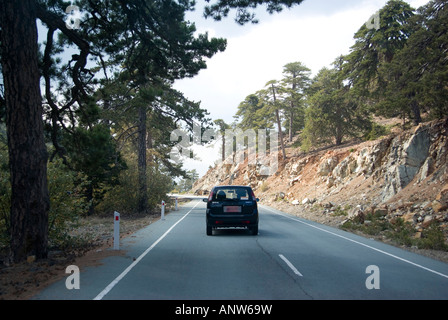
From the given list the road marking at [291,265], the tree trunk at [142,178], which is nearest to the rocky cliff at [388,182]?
the road marking at [291,265]

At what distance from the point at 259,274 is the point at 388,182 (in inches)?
658

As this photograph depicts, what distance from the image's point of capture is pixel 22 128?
7656mm

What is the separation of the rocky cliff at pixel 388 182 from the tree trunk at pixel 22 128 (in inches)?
500

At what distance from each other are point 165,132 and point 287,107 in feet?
83.8

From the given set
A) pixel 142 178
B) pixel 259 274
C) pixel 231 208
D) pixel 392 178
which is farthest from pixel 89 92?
pixel 392 178

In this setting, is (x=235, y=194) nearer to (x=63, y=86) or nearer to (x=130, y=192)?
(x=63, y=86)

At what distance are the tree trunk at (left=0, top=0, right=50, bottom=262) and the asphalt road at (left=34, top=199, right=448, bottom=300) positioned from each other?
188 centimetres

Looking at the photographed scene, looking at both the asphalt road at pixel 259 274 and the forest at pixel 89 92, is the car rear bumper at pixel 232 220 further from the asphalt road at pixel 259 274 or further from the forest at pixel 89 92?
the forest at pixel 89 92

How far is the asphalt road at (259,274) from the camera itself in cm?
545

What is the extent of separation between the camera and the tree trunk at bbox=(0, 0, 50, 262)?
25.1 ft

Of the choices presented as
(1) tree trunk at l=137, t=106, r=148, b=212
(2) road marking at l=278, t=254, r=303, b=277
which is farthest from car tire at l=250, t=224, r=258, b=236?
(1) tree trunk at l=137, t=106, r=148, b=212

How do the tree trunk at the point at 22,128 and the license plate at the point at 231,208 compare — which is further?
the license plate at the point at 231,208

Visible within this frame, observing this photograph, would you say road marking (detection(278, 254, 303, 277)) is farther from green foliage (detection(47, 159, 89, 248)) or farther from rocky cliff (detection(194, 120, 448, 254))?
rocky cliff (detection(194, 120, 448, 254))
